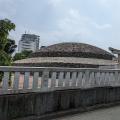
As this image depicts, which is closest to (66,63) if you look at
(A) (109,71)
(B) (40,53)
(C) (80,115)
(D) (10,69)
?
(B) (40,53)

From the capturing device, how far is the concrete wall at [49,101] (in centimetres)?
741

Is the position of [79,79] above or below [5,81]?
above

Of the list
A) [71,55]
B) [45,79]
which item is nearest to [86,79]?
[45,79]

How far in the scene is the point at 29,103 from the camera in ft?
26.1

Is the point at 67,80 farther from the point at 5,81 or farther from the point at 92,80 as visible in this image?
the point at 5,81

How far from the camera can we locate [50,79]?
877 centimetres

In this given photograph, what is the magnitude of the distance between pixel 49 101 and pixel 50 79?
0.62 m

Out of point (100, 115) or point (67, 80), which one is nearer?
point (67, 80)

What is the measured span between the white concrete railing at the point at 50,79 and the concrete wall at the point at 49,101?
6.1 inches

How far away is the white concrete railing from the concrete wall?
6.1 inches

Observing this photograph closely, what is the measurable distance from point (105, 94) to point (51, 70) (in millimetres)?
3359

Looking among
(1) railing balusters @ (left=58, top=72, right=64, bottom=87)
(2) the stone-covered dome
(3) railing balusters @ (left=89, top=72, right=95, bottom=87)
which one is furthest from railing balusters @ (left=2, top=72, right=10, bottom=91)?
(2) the stone-covered dome

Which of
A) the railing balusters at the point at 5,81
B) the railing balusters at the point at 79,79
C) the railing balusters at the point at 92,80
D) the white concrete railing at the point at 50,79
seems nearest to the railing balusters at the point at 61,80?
the white concrete railing at the point at 50,79

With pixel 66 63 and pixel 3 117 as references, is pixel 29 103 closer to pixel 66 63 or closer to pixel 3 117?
pixel 3 117
